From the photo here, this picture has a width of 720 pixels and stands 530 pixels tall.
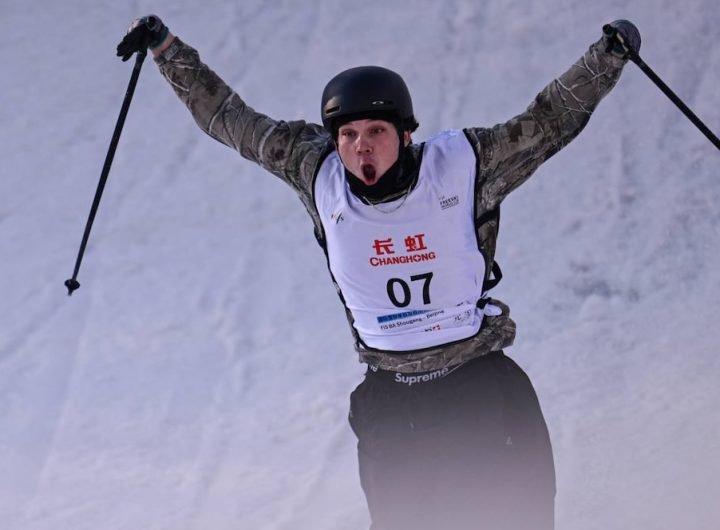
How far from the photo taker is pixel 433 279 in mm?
3094

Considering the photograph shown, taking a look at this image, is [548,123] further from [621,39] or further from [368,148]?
[368,148]

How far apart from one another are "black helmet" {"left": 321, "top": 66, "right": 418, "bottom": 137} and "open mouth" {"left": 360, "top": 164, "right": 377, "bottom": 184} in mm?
125

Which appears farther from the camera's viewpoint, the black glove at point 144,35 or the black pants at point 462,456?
the black glove at point 144,35

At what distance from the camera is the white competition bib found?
121 inches

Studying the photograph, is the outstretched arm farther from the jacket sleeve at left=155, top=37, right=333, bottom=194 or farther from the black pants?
the black pants

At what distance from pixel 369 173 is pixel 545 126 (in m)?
0.44

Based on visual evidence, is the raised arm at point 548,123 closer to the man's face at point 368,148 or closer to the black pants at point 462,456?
the man's face at point 368,148

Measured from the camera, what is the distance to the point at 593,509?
14.0ft

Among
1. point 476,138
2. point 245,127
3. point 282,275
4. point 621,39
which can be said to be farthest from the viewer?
point 282,275

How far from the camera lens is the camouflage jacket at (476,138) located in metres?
3.06

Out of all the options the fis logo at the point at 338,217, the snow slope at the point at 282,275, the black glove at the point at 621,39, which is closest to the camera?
the black glove at the point at 621,39

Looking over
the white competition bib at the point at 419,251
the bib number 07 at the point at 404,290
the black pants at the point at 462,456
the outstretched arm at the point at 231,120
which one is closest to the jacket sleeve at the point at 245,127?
the outstretched arm at the point at 231,120

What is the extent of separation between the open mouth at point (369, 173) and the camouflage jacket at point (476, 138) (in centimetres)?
19

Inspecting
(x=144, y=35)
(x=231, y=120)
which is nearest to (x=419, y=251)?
(x=231, y=120)
